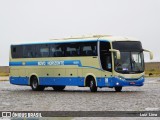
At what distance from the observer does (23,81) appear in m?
44.3

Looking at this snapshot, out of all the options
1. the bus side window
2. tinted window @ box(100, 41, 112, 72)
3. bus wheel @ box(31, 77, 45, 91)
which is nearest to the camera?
tinted window @ box(100, 41, 112, 72)

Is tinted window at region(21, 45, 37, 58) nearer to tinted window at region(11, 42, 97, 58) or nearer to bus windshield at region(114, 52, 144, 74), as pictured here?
tinted window at region(11, 42, 97, 58)

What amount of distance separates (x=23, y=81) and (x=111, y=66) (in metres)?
8.39

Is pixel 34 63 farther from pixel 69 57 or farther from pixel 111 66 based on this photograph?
pixel 111 66

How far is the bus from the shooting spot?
124 ft

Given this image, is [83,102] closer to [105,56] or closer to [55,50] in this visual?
[105,56]

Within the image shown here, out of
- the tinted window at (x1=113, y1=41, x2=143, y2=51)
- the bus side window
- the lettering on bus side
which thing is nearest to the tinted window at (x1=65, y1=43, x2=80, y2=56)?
the bus side window

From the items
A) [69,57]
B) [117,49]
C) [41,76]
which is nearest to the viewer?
[117,49]

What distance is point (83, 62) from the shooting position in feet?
129

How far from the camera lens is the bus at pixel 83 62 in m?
37.9

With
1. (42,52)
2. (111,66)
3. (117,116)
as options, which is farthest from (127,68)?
(117,116)

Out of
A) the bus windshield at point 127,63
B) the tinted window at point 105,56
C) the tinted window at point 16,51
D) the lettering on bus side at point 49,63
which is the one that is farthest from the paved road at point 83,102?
the tinted window at point 16,51

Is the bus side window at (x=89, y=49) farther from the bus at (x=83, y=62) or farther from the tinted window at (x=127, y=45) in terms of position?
the tinted window at (x=127, y=45)

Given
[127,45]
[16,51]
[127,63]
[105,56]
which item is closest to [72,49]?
[105,56]
